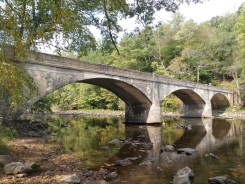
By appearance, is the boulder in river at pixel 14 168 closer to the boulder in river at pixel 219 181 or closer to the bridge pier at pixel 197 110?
the boulder in river at pixel 219 181

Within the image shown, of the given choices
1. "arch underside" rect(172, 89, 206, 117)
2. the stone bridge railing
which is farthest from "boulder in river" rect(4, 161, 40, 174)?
"arch underside" rect(172, 89, 206, 117)

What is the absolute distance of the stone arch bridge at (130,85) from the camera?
15688 mm

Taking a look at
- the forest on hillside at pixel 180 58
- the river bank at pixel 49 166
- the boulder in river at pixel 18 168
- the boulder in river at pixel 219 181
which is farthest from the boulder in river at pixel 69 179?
the forest on hillside at pixel 180 58

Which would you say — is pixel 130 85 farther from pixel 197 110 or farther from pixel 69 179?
pixel 197 110

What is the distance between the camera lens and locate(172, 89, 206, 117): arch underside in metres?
37.9

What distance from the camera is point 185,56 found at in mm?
47500

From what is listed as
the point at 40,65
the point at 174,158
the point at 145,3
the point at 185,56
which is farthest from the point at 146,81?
the point at 185,56

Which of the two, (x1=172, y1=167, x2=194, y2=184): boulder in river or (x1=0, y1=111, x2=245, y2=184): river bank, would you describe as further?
(x1=172, y1=167, x2=194, y2=184): boulder in river

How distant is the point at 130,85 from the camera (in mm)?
24156

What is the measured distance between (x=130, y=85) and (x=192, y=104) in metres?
20.0

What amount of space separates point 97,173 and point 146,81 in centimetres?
1849

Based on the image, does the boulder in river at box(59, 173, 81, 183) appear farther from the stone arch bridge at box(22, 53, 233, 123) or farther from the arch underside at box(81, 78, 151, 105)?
the arch underside at box(81, 78, 151, 105)

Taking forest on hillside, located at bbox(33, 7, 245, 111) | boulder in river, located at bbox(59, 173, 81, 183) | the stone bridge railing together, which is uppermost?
forest on hillside, located at bbox(33, 7, 245, 111)

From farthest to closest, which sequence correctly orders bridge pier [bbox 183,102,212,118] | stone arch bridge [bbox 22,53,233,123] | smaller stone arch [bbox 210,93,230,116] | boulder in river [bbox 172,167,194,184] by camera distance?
1. smaller stone arch [bbox 210,93,230,116]
2. bridge pier [bbox 183,102,212,118]
3. stone arch bridge [bbox 22,53,233,123]
4. boulder in river [bbox 172,167,194,184]
